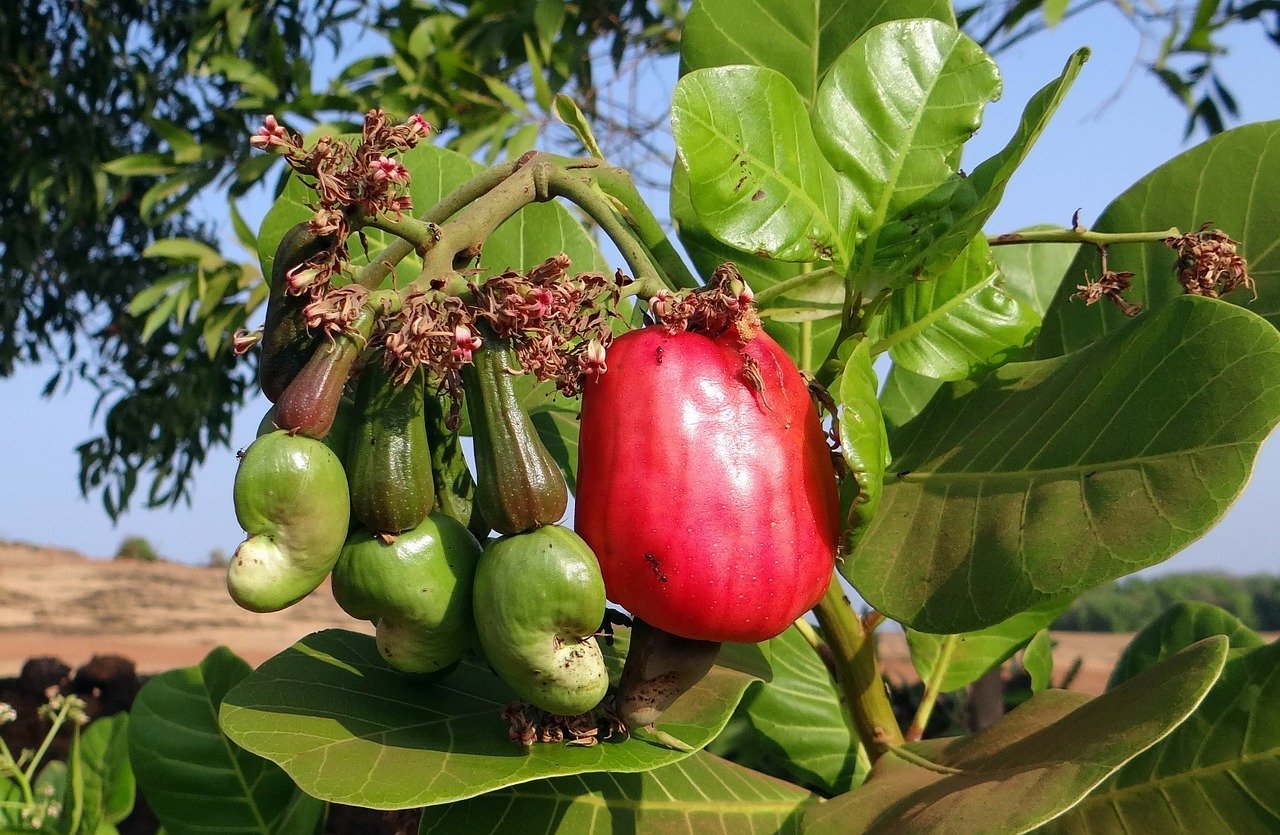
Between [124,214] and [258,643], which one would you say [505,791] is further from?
[258,643]

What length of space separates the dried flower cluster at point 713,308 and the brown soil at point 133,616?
4.34 m

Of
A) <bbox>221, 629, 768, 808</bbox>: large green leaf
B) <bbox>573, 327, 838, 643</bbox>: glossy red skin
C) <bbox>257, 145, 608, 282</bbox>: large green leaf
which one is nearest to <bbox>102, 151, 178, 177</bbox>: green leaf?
<bbox>257, 145, 608, 282</bbox>: large green leaf

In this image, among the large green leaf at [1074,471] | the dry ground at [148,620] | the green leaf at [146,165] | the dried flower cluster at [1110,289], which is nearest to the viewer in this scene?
the large green leaf at [1074,471]

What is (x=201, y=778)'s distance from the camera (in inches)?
56.3

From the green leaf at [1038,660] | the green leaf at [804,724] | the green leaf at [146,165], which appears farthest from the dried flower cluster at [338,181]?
the green leaf at [146,165]

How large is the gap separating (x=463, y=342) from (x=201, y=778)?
0.98m

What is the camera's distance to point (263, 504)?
2.16ft

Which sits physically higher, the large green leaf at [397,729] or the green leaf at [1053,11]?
the green leaf at [1053,11]

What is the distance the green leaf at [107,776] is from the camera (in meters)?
1.80

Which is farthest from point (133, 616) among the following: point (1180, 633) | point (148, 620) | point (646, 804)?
point (646, 804)

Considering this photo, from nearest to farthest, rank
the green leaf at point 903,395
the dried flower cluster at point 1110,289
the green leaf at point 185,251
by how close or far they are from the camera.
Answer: the dried flower cluster at point 1110,289 → the green leaf at point 903,395 → the green leaf at point 185,251

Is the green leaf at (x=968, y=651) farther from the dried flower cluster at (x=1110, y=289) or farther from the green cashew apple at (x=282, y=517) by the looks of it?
the green cashew apple at (x=282, y=517)

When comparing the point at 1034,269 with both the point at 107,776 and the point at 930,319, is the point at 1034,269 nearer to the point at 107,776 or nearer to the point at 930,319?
the point at 930,319

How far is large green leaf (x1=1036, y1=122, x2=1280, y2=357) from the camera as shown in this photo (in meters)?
1.01
